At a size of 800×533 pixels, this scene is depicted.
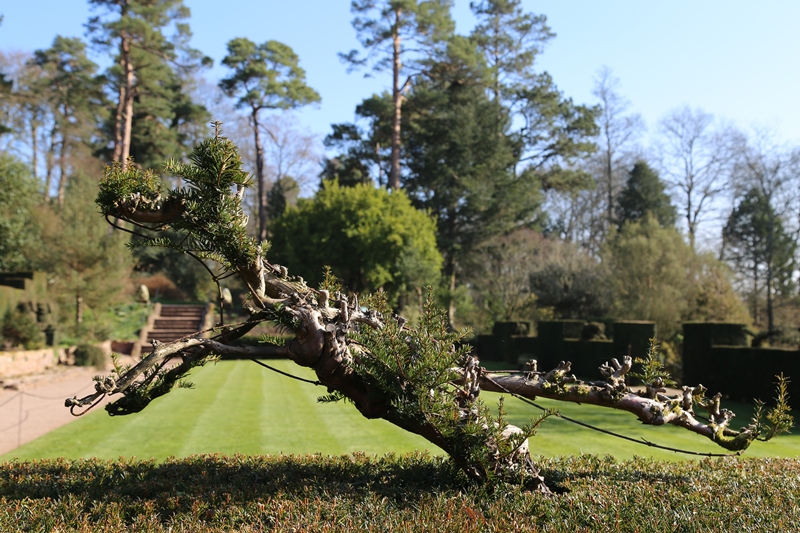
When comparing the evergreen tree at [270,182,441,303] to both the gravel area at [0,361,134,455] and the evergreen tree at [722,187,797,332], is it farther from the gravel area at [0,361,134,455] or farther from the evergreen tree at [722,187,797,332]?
the evergreen tree at [722,187,797,332]

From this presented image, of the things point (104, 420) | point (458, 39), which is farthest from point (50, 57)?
point (104, 420)

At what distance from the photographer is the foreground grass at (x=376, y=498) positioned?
3.77m

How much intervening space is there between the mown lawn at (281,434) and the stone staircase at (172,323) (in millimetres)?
14621

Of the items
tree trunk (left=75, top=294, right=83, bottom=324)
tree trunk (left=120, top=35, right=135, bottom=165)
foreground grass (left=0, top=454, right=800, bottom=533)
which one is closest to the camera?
foreground grass (left=0, top=454, right=800, bottom=533)

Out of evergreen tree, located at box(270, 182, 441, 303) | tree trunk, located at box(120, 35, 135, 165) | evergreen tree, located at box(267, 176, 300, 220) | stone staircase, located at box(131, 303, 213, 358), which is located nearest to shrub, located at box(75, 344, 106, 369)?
stone staircase, located at box(131, 303, 213, 358)

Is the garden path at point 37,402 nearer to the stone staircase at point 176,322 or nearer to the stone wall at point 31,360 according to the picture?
the stone wall at point 31,360

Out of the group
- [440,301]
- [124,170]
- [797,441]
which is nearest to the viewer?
[124,170]

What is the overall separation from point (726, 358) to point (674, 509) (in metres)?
11.3

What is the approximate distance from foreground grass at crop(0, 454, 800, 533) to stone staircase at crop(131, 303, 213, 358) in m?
21.7

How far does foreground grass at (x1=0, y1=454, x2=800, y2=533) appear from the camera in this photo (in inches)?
149

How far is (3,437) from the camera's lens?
9742 mm

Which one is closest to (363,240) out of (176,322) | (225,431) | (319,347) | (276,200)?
(176,322)

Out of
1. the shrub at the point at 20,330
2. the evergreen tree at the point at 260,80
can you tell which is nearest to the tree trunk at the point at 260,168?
the evergreen tree at the point at 260,80

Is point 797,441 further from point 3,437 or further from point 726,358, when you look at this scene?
point 3,437
